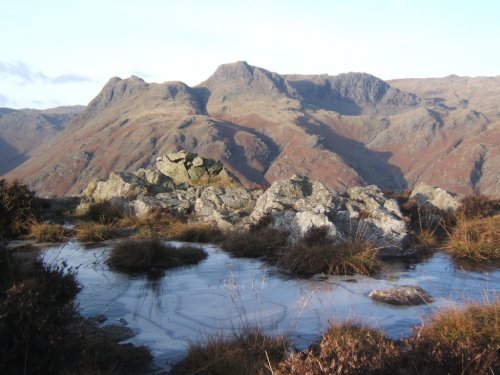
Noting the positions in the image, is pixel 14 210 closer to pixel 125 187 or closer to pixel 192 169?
pixel 125 187

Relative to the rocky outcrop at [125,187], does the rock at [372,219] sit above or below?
below

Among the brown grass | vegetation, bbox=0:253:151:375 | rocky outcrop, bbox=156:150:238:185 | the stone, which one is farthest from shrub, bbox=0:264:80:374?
the stone

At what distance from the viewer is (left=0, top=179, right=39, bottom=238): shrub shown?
14.2m

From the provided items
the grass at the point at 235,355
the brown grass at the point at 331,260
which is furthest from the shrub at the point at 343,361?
the brown grass at the point at 331,260

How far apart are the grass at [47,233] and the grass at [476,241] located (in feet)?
33.3

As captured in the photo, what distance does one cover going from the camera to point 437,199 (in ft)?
56.7

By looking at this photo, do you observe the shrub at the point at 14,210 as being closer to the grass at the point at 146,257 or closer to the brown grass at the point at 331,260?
the grass at the point at 146,257

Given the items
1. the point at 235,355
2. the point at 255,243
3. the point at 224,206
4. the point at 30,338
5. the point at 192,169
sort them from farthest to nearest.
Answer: the point at 192,169
the point at 224,206
the point at 255,243
the point at 235,355
the point at 30,338

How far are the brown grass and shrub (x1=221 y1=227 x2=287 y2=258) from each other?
47.7 inches

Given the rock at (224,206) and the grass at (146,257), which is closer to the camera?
the grass at (146,257)

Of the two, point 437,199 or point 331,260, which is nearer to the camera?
point 331,260

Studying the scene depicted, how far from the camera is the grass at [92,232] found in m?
13.5

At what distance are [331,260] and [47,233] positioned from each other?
775 cm

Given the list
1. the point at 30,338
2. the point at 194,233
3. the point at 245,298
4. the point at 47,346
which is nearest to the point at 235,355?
the point at 47,346
